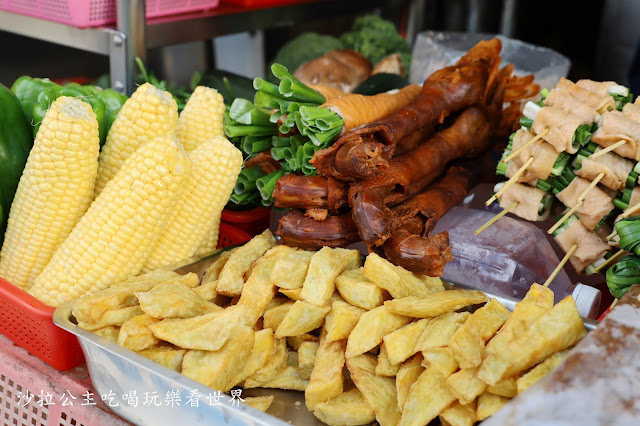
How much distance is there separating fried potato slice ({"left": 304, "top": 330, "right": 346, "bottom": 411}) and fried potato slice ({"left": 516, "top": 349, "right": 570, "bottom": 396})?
1.22 feet

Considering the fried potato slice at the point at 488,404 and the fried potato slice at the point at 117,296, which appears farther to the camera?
the fried potato slice at the point at 117,296

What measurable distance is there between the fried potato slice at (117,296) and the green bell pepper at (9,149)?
55cm

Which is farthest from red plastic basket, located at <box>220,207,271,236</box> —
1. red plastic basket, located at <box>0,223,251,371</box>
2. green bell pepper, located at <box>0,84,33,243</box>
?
red plastic basket, located at <box>0,223,251,371</box>

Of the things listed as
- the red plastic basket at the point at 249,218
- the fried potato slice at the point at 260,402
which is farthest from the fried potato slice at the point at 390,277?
the red plastic basket at the point at 249,218

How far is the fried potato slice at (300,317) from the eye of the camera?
1.41 meters

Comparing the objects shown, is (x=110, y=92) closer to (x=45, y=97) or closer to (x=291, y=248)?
(x=45, y=97)

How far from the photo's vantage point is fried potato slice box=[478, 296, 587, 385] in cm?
115

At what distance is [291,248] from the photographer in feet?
5.38

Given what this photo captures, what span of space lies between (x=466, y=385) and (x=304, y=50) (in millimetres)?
3100

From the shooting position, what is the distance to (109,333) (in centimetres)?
140

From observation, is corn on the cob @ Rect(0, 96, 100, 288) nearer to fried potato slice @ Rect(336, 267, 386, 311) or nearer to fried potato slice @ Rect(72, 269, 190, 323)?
fried potato slice @ Rect(72, 269, 190, 323)

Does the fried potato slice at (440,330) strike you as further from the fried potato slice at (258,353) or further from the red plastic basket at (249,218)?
the red plastic basket at (249,218)

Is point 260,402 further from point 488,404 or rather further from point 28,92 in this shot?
point 28,92

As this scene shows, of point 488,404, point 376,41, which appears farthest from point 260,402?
point 376,41
